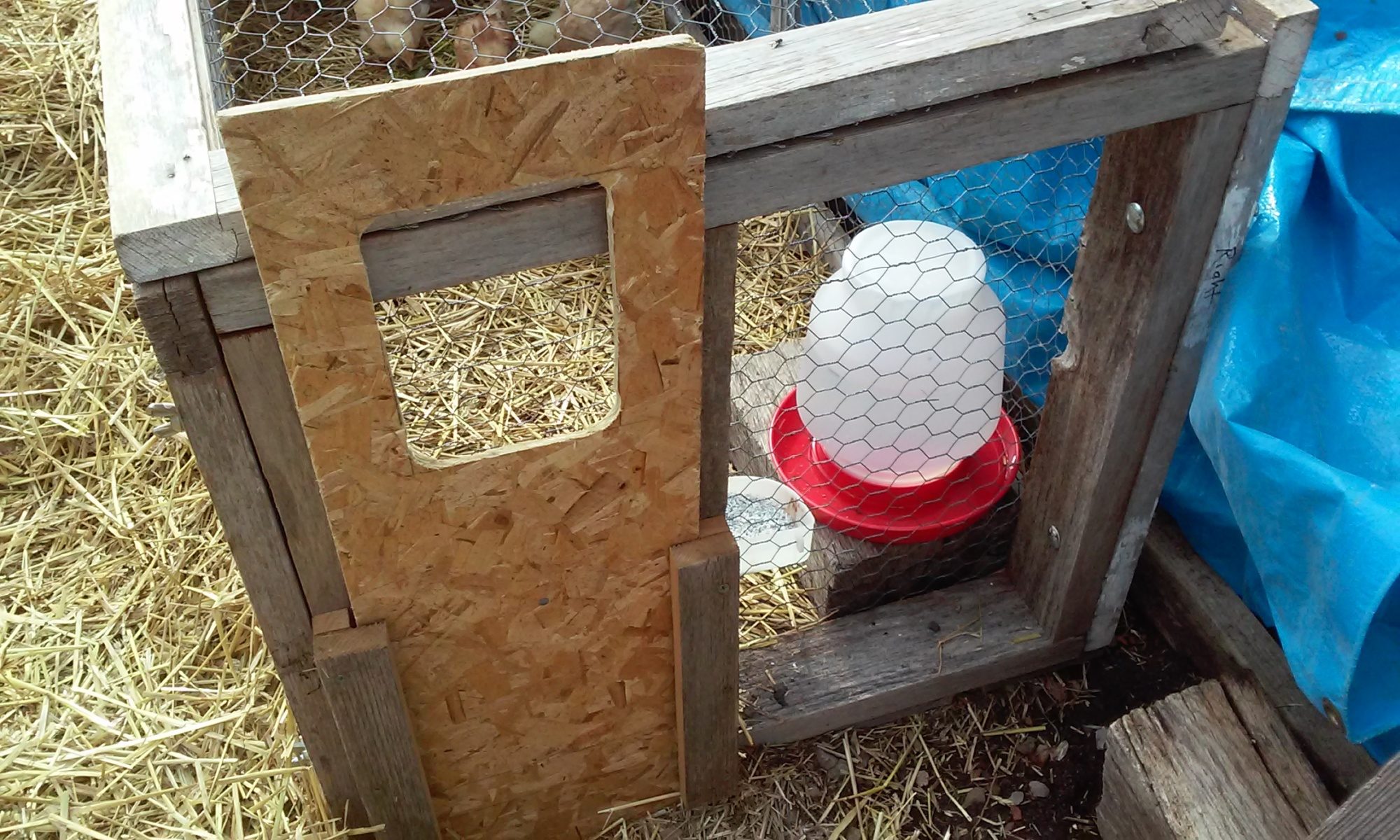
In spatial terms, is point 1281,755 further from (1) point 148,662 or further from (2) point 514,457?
(1) point 148,662

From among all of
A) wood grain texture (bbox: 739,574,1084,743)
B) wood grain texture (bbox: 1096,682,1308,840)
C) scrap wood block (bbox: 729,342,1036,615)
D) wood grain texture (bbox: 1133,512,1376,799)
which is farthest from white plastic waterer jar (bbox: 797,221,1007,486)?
wood grain texture (bbox: 1096,682,1308,840)

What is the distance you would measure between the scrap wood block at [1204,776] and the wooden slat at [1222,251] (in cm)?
21

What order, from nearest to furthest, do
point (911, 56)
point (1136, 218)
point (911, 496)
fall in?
point (911, 56) < point (1136, 218) < point (911, 496)

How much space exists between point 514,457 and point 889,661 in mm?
791

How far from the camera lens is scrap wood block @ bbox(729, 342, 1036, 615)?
5.55 feet

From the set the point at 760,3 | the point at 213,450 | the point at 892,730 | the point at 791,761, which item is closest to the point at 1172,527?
the point at 892,730

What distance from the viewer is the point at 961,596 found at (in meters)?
1.75

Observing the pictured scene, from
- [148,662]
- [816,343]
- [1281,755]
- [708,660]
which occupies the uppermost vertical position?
[816,343]

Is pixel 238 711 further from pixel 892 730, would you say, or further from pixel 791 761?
pixel 892 730

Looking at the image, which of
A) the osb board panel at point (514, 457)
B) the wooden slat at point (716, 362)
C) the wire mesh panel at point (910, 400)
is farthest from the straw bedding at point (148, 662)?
A: the wooden slat at point (716, 362)

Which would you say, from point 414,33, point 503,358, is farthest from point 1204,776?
point 414,33

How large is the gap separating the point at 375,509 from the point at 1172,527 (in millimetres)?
1208

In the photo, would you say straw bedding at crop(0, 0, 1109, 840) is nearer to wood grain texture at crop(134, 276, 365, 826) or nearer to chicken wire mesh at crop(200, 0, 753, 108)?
wood grain texture at crop(134, 276, 365, 826)

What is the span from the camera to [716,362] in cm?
116
